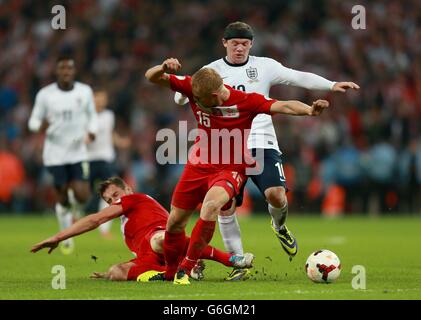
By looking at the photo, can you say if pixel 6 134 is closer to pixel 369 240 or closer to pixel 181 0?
pixel 181 0

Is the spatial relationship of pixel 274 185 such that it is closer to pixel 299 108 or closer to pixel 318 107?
pixel 299 108

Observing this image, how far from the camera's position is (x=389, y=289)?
8875 mm

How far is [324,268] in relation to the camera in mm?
9312

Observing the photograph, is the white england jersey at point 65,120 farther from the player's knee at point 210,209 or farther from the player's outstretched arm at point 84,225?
the player's knee at point 210,209

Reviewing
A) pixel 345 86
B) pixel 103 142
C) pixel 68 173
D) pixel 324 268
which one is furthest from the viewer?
pixel 103 142

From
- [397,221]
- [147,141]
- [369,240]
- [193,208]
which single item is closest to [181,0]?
[147,141]

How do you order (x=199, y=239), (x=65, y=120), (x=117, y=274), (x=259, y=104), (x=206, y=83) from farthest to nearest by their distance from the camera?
1. (x=65, y=120)
2. (x=117, y=274)
3. (x=259, y=104)
4. (x=199, y=239)
5. (x=206, y=83)

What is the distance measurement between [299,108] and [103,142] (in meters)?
8.68

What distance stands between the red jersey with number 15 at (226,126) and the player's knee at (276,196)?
1.05 metres

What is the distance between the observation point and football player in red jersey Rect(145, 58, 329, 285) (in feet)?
29.4

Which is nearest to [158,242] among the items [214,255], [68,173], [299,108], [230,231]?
[214,255]

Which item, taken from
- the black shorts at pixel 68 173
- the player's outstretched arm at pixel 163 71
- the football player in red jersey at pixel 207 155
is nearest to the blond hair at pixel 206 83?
the football player in red jersey at pixel 207 155

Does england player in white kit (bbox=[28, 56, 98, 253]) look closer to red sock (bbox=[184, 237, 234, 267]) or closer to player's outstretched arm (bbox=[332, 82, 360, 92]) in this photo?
red sock (bbox=[184, 237, 234, 267])
